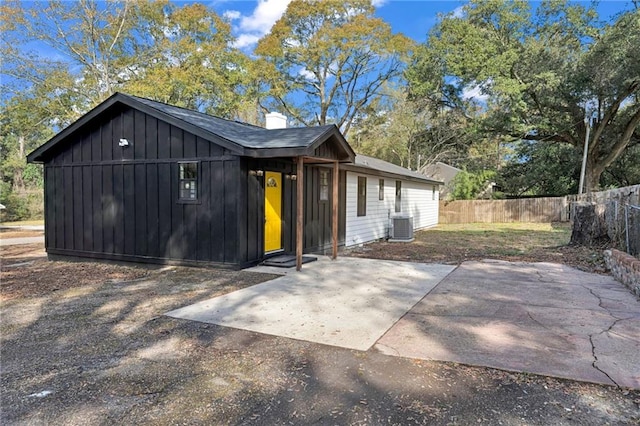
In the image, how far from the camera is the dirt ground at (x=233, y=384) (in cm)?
251

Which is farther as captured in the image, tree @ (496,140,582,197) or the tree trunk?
tree @ (496,140,582,197)

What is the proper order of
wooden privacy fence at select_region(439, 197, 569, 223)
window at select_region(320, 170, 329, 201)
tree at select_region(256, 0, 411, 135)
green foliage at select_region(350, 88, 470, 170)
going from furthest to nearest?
green foliage at select_region(350, 88, 470, 170), tree at select_region(256, 0, 411, 135), wooden privacy fence at select_region(439, 197, 569, 223), window at select_region(320, 170, 329, 201)

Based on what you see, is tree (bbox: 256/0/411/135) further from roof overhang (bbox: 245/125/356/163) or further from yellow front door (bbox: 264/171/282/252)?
yellow front door (bbox: 264/171/282/252)

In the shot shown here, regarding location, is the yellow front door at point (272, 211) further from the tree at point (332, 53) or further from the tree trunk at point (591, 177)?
the tree trunk at point (591, 177)

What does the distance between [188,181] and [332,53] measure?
62.8 feet

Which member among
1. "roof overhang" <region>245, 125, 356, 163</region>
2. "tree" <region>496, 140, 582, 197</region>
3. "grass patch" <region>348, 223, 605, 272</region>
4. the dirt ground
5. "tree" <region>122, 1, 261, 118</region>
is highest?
"tree" <region>122, 1, 261, 118</region>

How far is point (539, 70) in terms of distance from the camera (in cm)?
1845

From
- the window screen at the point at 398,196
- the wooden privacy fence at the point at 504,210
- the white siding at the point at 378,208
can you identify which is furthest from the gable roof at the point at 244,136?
the wooden privacy fence at the point at 504,210

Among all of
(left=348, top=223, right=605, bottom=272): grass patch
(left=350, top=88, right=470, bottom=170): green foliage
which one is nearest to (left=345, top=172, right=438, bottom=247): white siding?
(left=348, top=223, right=605, bottom=272): grass patch

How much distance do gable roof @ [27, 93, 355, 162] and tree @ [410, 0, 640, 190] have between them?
45.1 ft

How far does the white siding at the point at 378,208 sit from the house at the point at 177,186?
1740mm

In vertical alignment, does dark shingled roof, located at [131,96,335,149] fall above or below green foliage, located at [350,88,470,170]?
below

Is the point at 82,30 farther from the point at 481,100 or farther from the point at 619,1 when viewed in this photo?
the point at 619,1

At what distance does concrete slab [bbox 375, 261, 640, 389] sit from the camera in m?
3.27
